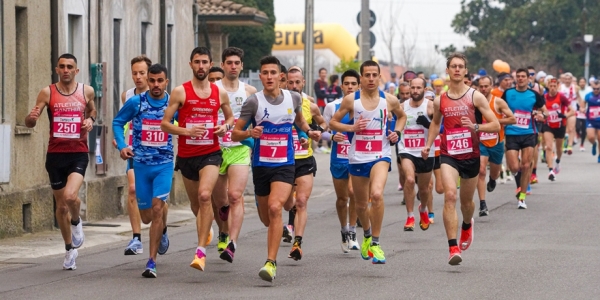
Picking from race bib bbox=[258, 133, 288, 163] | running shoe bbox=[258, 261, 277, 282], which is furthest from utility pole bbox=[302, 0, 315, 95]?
running shoe bbox=[258, 261, 277, 282]

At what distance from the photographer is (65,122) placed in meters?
12.6

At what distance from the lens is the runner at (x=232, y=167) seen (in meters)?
12.7

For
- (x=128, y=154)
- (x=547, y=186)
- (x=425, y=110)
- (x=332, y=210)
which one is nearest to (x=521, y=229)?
(x=425, y=110)

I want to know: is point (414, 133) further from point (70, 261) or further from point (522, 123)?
point (70, 261)

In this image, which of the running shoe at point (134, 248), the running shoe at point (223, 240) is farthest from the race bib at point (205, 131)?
A: the running shoe at point (134, 248)

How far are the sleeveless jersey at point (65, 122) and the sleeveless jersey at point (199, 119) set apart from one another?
122 cm

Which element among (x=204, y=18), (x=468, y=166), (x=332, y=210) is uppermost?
(x=204, y=18)

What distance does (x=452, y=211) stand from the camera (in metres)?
12.5

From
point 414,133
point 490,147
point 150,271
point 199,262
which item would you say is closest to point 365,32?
point 490,147

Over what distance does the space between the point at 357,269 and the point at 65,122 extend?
3.16m

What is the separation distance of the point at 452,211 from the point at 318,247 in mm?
2242

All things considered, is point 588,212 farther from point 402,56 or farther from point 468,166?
point 402,56

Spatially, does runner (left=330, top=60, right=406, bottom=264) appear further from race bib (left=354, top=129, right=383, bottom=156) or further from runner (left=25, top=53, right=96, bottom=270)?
runner (left=25, top=53, right=96, bottom=270)

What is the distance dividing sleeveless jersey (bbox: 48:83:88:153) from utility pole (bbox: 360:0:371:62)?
18.7 metres
